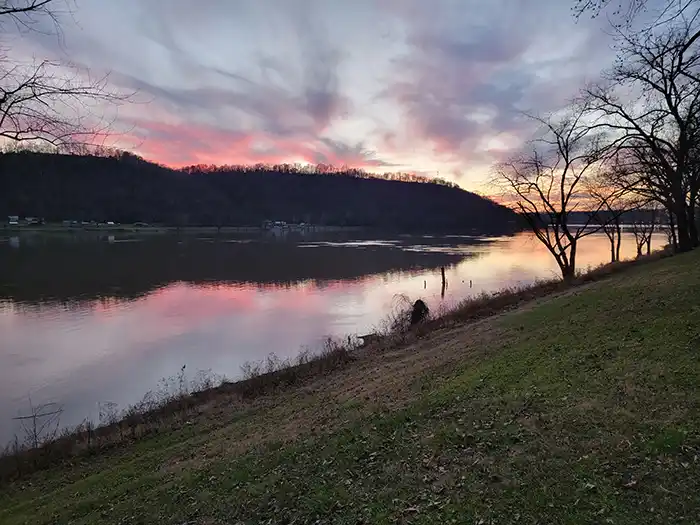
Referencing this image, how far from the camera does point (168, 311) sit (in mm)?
31203

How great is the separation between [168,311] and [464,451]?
95.1 feet

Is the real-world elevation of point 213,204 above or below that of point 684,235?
above

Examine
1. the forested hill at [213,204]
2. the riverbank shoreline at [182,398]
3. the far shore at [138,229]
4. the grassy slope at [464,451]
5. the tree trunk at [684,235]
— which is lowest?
the riverbank shoreline at [182,398]

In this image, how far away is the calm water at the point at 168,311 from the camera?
743 inches

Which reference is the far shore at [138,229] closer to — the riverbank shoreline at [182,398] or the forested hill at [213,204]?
the forested hill at [213,204]

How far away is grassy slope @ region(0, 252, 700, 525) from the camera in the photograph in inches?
171

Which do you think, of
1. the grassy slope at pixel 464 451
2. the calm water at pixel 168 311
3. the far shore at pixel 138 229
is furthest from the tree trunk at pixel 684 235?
the far shore at pixel 138 229

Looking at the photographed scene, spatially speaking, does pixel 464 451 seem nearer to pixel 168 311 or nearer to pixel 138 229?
pixel 168 311

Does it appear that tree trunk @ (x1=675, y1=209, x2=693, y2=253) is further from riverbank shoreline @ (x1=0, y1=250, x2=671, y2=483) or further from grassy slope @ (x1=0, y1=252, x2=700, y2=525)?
grassy slope @ (x1=0, y1=252, x2=700, y2=525)

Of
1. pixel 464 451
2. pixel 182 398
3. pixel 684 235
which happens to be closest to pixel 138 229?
pixel 182 398

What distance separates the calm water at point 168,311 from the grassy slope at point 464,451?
28.4ft

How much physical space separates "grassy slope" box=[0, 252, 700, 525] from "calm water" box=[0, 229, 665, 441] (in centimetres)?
866

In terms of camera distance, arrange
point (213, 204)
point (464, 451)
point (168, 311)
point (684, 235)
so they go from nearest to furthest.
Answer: point (464, 451) → point (684, 235) → point (168, 311) → point (213, 204)

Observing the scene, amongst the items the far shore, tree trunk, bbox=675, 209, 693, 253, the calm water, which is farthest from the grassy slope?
the far shore
